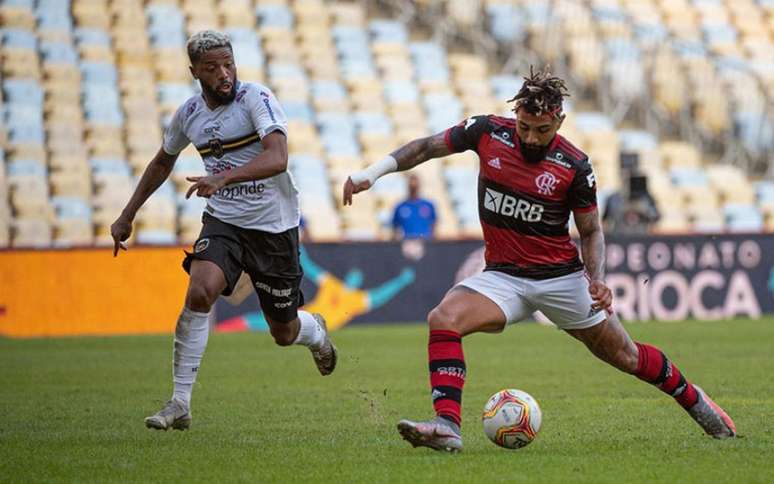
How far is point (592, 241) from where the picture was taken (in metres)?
Answer: 8.12

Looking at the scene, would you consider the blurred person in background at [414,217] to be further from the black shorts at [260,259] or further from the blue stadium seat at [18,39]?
the black shorts at [260,259]

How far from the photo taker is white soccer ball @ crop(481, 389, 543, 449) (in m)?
7.95

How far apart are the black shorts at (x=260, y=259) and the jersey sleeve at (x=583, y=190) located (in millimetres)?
2186

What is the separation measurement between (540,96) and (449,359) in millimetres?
1484

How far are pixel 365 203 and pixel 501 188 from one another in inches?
617

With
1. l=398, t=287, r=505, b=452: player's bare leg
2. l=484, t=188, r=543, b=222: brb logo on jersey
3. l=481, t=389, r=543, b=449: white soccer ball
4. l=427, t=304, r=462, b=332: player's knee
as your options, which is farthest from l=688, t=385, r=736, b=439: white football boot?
l=427, t=304, r=462, b=332: player's knee

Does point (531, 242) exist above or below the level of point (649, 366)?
above

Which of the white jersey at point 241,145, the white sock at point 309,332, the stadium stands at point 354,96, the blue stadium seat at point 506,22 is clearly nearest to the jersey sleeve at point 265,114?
the white jersey at point 241,145

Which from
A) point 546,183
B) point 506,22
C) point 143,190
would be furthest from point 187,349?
point 506,22

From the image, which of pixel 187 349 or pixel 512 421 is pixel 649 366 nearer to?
pixel 512 421

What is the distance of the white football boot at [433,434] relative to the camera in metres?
7.49

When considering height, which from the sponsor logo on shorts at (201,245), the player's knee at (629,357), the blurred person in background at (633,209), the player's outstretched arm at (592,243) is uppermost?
the player's outstretched arm at (592,243)

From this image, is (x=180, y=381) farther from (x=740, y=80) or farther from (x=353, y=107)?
(x=740, y=80)

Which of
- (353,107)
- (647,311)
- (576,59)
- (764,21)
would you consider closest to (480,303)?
(647,311)
